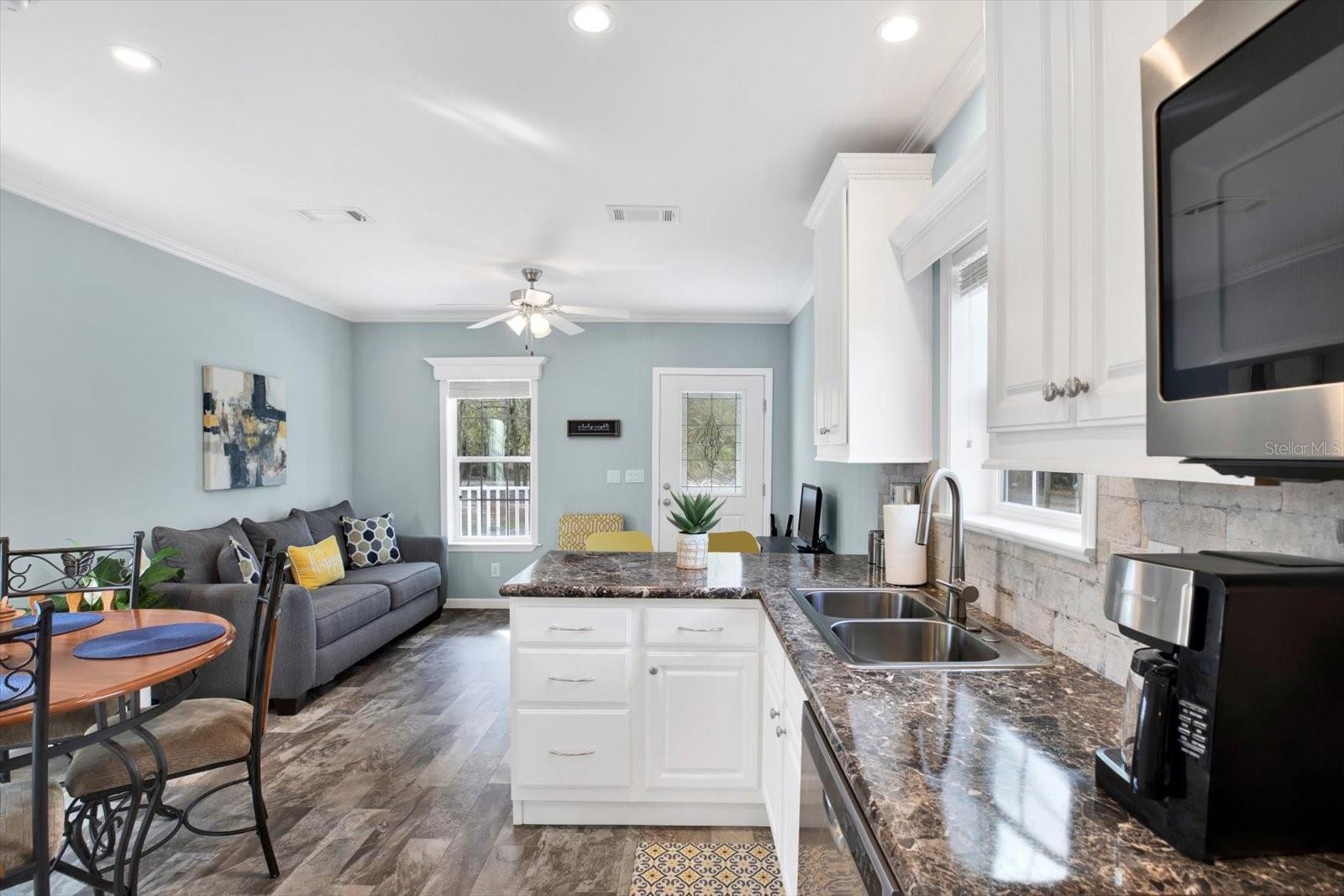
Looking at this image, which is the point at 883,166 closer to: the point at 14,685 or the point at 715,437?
the point at 14,685

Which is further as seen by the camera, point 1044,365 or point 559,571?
point 559,571

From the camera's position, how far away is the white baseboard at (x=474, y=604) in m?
5.82

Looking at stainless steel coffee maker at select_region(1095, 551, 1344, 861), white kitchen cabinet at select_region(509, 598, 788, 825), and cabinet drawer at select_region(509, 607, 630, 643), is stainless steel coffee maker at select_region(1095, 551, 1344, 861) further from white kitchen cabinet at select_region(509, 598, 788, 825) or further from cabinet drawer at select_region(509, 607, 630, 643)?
cabinet drawer at select_region(509, 607, 630, 643)

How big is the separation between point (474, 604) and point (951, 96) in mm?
5211

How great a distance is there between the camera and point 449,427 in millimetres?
5832

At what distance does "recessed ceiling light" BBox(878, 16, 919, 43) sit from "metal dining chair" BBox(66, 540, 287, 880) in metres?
2.45

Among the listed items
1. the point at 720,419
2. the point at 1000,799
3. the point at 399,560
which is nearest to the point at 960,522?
the point at 1000,799

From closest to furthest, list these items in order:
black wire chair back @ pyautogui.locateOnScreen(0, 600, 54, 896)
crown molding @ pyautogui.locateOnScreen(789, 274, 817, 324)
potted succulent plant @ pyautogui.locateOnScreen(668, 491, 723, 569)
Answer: black wire chair back @ pyautogui.locateOnScreen(0, 600, 54, 896) < potted succulent plant @ pyautogui.locateOnScreen(668, 491, 723, 569) < crown molding @ pyautogui.locateOnScreen(789, 274, 817, 324)

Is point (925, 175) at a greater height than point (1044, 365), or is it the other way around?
point (925, 175)

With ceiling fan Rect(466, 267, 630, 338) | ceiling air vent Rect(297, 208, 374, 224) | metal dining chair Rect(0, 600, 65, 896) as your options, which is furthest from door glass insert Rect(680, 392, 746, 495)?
metal dining chair Rect(0, 600, 65, 896)

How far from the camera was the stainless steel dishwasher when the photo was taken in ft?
3.13

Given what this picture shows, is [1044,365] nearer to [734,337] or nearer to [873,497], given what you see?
[873,497]

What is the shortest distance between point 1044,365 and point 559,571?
1948 millimetres

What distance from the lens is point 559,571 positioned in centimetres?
260
